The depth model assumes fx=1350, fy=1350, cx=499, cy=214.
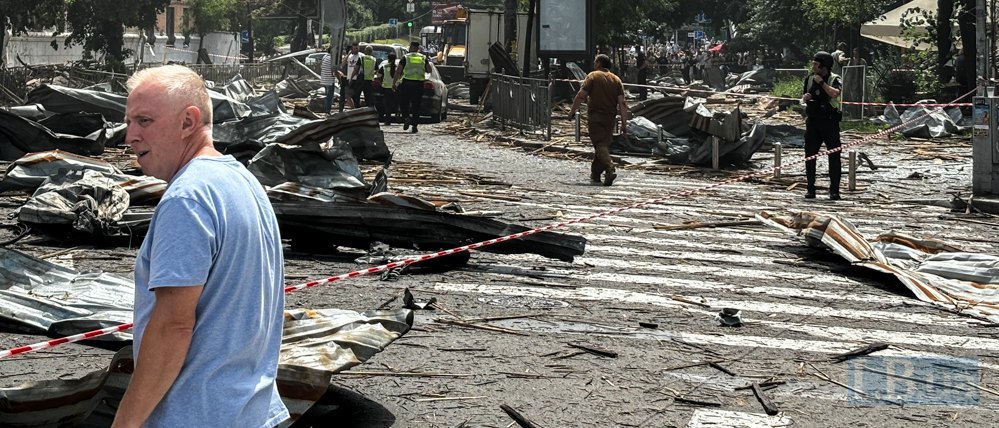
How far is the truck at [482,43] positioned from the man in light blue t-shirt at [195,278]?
121 feet

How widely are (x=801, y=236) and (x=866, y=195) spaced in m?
5.62

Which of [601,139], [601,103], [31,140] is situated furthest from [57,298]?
[601,103]

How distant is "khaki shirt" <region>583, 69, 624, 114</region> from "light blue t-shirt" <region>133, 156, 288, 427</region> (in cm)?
1566

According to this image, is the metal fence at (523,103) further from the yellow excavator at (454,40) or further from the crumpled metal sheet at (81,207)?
the yellow excavator at (454,40)

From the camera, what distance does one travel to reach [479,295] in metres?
9.37

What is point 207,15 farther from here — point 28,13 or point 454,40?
point 28,13

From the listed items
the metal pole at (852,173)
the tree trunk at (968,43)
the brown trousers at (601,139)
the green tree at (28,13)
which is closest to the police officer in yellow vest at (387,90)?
the brown trousers at (601,139)

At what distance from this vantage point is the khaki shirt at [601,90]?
1881 centimetres

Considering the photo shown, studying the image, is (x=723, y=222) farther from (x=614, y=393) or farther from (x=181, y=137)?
(x=181, y=137)

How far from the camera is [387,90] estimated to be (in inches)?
1233

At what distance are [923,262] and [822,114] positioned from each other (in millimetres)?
6117

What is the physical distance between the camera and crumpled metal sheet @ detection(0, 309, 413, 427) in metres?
5.30

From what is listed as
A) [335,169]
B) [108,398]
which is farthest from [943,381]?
[335,169]

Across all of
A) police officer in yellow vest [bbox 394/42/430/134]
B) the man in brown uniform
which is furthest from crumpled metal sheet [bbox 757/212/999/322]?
police officer in yellow vest [bbox 394/42/430/134]
